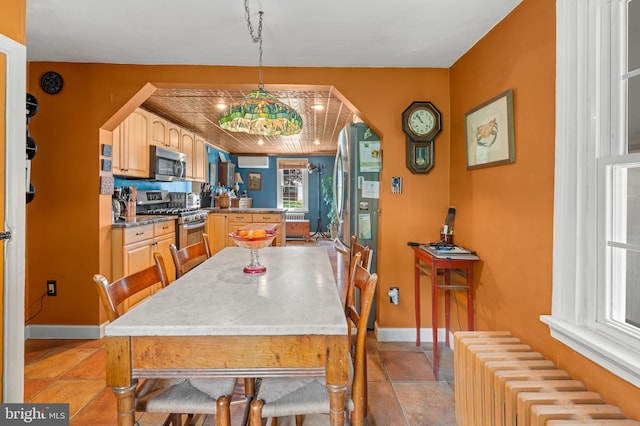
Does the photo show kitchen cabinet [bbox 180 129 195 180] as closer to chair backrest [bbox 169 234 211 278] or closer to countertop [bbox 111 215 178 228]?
countertop [bbox 111 215 178 228]

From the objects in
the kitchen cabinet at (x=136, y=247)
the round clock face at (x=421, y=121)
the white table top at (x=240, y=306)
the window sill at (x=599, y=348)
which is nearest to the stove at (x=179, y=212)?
the kitchen cabinet at (x=136, y=247)

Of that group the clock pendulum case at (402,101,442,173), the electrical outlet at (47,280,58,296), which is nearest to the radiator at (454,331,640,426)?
the clock pendulum case at (402,101,442,173)

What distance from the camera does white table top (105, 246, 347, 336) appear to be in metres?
1.00

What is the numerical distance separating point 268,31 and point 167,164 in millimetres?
2701

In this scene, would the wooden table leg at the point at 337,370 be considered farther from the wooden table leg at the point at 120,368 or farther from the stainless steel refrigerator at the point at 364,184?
the stainless steel refrigerator at the point at 364,184

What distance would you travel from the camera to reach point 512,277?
1.84m

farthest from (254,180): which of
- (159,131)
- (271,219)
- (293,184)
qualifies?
(159,131)

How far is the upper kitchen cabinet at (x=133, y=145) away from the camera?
3.28 m

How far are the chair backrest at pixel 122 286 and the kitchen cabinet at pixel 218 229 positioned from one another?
3150mm

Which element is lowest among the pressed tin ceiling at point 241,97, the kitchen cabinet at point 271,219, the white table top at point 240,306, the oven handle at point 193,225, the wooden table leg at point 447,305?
the wooden table leg at point 447,305

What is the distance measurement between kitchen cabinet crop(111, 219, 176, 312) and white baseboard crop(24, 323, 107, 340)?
0.33 metres

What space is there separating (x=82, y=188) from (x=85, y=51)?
41.5 inches

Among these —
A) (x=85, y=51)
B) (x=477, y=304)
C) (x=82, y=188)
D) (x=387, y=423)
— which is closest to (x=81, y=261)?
(x=82, y=188)

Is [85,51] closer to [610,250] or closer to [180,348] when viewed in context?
[180,348]
